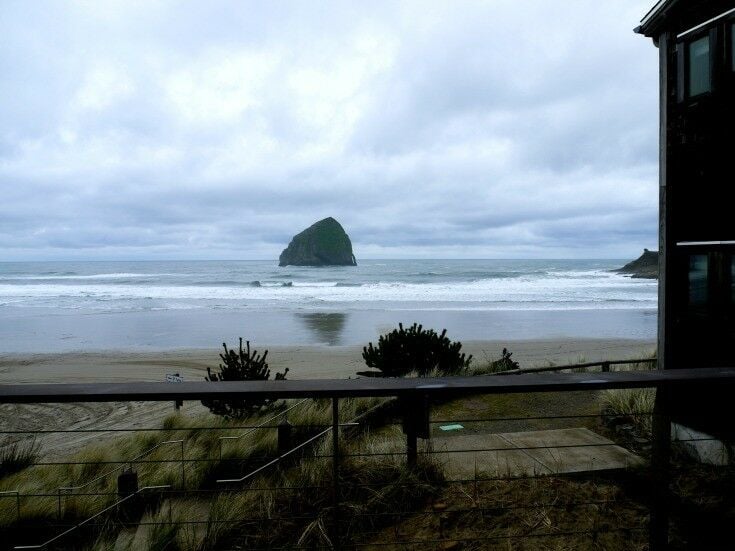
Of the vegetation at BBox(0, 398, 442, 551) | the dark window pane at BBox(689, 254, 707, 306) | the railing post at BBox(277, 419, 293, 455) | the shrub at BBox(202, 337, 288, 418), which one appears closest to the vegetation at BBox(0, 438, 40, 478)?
the vegetation at BBox(0, 398, 442, 551)

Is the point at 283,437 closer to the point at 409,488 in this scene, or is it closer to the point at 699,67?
the point at 409,488

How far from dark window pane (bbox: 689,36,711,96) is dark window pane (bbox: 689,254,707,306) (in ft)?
4.92

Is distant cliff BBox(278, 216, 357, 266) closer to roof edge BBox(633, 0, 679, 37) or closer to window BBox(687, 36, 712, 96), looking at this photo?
roof edge BBox(633, 0, 679, 37)

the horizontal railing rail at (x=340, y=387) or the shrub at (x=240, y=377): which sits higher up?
the horizontal railing rail at (x=340, y=387)

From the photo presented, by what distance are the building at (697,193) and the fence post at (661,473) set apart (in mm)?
2827

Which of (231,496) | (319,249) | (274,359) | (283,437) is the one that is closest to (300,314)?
(274,359)

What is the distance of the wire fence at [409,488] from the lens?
6.76 feet

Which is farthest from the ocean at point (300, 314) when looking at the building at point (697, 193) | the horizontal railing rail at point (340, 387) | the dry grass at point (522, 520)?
the horizontal railing rail at point (340, 387)

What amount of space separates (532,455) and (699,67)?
379 cm

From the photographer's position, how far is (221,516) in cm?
302

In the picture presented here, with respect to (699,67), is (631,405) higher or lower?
lower

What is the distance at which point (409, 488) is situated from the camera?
133 inches

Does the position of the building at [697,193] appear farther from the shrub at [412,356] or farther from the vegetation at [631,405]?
the shrub at [412,356]

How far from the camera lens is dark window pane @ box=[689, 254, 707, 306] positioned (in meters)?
4.75
